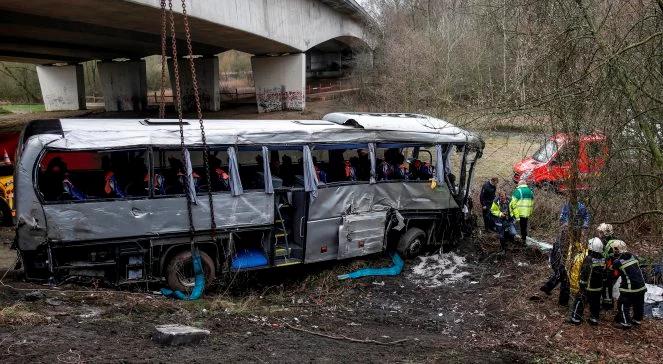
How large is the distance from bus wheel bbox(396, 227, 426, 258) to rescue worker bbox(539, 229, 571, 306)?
2.74 meters

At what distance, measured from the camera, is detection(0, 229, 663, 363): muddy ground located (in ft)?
21.7

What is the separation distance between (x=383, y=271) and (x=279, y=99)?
21.5 metres

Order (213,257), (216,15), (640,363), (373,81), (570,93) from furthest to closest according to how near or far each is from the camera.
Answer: (373,81) < (216,15) < (213,257) < (570,93) < (640,363)

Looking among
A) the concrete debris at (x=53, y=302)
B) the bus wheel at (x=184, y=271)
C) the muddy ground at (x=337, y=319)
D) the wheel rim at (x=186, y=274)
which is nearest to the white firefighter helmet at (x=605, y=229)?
the muddy ground at (x=337, y=319)

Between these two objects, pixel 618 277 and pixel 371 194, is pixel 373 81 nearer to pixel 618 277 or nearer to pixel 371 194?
pixel 371 194

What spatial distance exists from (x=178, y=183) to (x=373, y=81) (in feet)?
75.5

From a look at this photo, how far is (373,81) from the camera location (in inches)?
1238

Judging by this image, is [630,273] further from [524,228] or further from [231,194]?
[231,194]

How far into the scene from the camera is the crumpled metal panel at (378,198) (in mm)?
10539

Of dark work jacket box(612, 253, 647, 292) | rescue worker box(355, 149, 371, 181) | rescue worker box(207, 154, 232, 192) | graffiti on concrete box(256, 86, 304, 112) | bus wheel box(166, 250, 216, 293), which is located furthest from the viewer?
graffiti on concrete box(256, 86, 304, 112)

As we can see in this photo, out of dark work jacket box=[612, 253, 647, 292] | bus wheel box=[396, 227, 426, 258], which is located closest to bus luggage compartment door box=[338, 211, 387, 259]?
bus wheel box=[396, 227, 426, 258]

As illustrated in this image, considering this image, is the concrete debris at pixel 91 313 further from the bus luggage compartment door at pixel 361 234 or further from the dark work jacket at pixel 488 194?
the dark work jacket at pixel 488 194

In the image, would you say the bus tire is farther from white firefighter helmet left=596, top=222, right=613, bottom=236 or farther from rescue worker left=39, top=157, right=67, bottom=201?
white firefighter helmet left=596, top=222, right=613, bottom=236

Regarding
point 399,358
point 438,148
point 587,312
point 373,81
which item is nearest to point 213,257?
point 399,358
